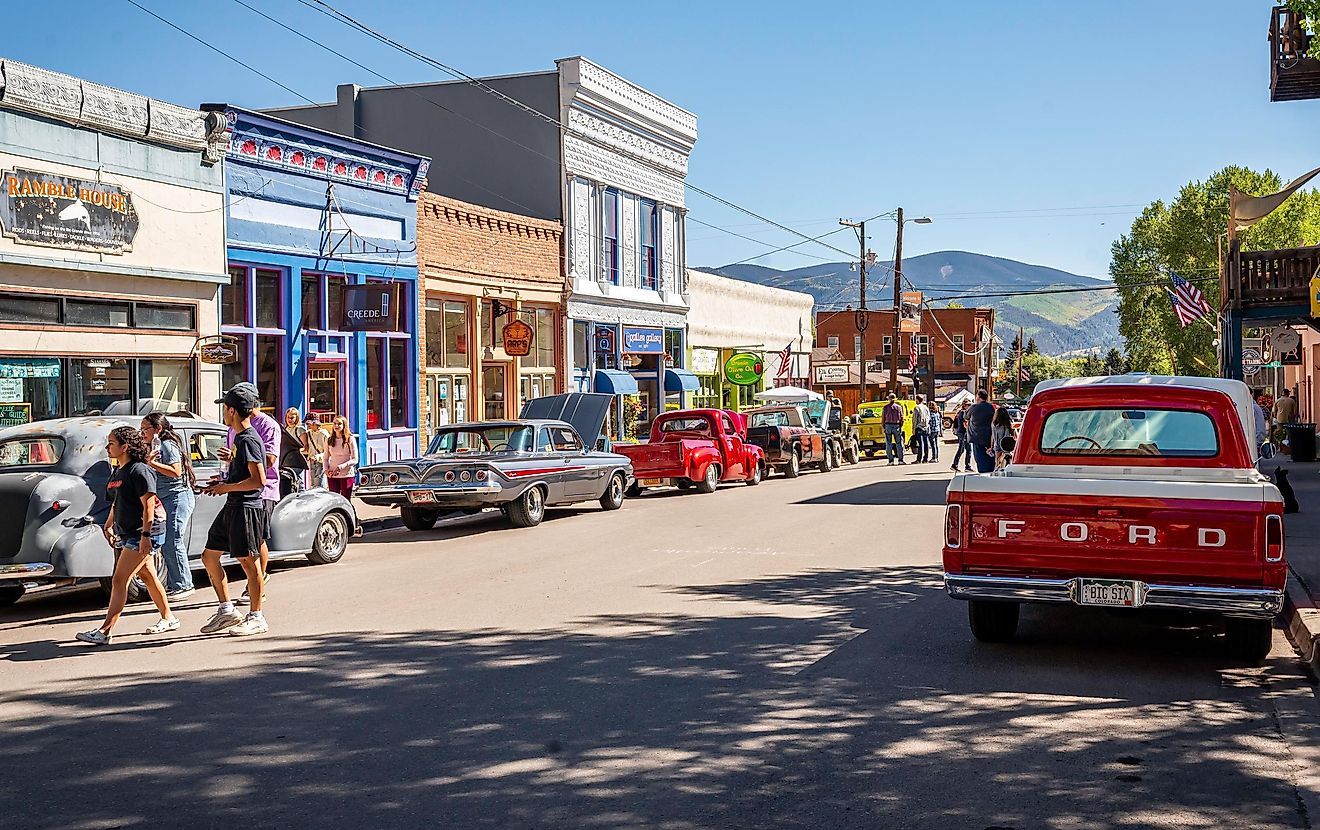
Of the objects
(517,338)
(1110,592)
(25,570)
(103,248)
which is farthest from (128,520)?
(517,338)

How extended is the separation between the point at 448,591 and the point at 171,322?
35.9ft

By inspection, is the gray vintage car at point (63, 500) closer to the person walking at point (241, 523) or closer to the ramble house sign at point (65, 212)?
the person walking at point (241, 523)

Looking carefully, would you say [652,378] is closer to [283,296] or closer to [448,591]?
[283,296]

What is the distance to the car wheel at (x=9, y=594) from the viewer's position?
11992 millimetres

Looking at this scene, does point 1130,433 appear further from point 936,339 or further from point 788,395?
point 936,339

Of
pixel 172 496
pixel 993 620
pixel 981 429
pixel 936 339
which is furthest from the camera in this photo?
pixel 936 339

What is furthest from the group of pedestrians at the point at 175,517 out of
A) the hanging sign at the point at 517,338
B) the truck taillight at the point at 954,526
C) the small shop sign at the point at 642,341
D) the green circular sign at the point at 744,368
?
the green circular sign at the point at 744,368

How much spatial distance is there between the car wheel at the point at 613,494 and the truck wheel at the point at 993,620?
40.9 ft

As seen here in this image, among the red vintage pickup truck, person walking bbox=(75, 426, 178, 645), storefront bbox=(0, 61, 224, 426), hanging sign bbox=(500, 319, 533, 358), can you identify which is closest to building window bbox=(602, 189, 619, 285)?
hanging sign bbox=(500, 319, 533, 358)

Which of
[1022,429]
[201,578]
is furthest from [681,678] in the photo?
[201,578]

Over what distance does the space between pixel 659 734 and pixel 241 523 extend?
4.50m

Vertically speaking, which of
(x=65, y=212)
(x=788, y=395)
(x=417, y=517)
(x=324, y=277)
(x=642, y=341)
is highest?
(x=65, y=212)

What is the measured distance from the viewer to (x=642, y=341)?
37875mm

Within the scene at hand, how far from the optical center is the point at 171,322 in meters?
21.0
